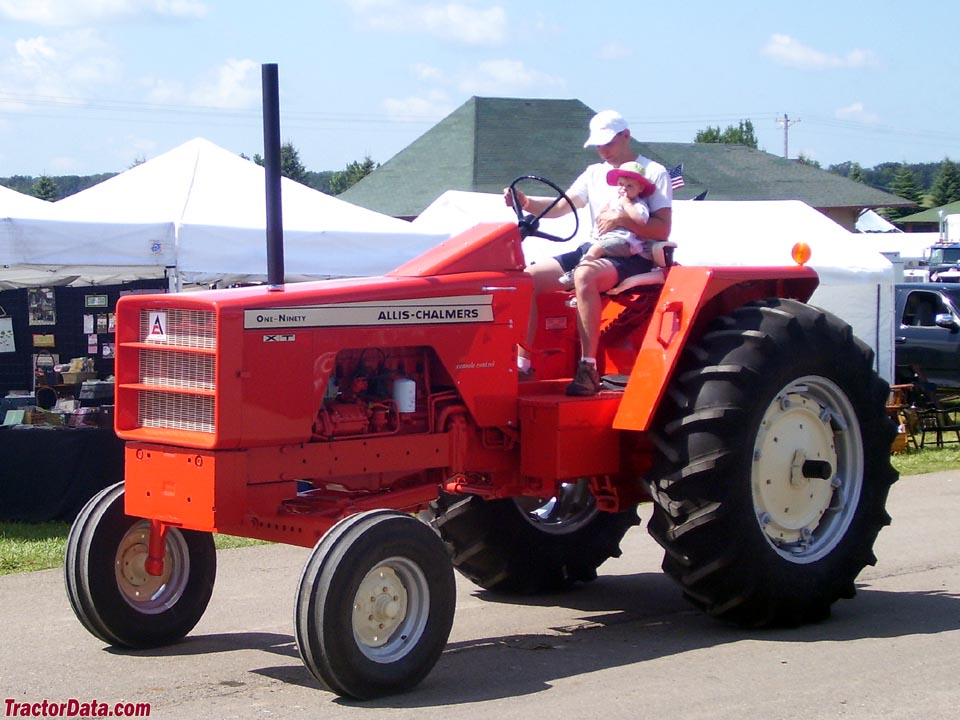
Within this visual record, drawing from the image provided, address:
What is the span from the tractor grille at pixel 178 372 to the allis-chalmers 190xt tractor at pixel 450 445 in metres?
0.01

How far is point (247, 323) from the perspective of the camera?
515 centimetres

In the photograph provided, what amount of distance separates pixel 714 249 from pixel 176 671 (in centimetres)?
1183

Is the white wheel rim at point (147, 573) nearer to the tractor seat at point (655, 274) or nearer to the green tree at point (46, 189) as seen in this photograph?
the tractor seat at point (655, 274)

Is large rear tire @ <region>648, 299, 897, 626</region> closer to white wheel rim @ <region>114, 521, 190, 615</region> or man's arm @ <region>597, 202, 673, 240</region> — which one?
man's arm @ <region>597, 202, 673, 240</region>

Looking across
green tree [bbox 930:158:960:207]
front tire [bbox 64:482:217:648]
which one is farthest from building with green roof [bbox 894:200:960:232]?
front tire [bbox 64:482:217:648]

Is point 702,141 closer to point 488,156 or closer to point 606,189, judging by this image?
point 488,156

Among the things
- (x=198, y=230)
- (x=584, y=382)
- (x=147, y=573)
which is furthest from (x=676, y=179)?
(x=198, y=230)

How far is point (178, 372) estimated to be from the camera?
538 centimetres

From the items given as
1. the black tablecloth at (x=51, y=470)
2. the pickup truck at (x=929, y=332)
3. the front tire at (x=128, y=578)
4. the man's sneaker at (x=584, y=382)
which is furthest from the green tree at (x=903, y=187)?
the front tire at (x=128, y=578)

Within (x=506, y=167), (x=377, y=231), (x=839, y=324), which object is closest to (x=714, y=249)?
(x=377, y=231)

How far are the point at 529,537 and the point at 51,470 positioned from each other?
13.9 ft

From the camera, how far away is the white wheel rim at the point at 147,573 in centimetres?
577

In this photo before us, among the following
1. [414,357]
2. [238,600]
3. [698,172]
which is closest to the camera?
[414,357]

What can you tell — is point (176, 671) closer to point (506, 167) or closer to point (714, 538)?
point (714, 538)
